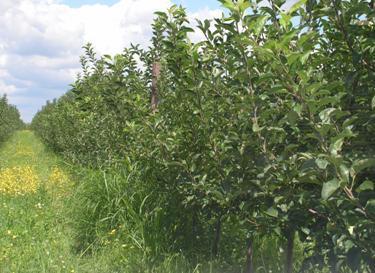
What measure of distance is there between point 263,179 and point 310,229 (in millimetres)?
403

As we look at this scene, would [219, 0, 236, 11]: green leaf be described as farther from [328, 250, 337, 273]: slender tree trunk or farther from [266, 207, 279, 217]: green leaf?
[328, 250, 337, 273]: slender tree trunk

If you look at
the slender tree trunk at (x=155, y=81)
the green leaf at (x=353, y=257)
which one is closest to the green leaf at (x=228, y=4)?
the green leaf at (x=353, y=257)

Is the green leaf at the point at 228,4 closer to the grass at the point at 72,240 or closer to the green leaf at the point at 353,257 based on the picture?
the green leaf at the point at 353,257

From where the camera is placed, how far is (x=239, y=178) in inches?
142

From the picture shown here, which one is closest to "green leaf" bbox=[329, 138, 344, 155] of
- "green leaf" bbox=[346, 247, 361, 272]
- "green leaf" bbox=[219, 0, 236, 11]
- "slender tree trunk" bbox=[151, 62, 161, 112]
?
"green leaf" bbox=[346, 247, 361, 272]

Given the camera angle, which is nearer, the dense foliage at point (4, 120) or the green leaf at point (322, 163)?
the green leaf at point (322, 163)

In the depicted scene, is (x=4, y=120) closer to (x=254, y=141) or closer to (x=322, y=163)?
(x=254, y=141)

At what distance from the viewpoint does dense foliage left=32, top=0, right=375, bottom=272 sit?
84.6 inches

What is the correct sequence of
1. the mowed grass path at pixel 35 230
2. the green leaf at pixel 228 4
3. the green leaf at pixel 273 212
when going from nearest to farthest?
the green leaf at pixel 228 4, the green leaf at pixel 273 212, the mowed grass path at pixel 35 230

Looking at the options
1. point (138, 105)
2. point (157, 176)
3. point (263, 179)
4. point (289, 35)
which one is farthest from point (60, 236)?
point (289, 35)

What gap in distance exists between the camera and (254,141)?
111 inches

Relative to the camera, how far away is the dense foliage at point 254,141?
7.05 ft

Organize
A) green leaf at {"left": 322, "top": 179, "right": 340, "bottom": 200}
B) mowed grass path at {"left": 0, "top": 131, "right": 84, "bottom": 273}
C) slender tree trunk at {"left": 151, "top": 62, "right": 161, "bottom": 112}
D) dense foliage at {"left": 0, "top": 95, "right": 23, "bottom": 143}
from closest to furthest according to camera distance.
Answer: green leaf at {"left": 322, "top": 179, "right": 340, "bottom": 200} < mowed grass path at {"left": 0, "top": 131, "right": 84, "bottom": 273} < slender tree trunk at {"left": 151, "top": 62, "right": 161, "bottom": 112} < dense foliage at {"left": 0, "top": 95, "right": 23, "bottom": 143}

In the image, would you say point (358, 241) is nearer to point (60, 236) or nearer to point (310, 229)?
point (310, 229)
